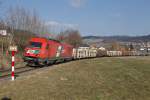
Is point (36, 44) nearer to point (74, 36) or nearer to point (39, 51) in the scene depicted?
point (39, 51)

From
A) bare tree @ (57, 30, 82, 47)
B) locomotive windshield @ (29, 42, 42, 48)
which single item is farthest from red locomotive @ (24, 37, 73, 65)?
bare tree @ (57, 30, 82, 47)

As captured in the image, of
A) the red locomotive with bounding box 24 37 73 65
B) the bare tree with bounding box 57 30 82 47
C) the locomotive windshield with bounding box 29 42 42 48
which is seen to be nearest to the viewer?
the red locomotive with bounding box 24 37 73 65

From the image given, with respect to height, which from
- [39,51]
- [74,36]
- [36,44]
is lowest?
[39,51]

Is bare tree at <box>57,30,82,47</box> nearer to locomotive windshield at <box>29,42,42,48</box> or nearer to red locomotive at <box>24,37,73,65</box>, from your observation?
red locomotive at <box>24,37,73,65</box>

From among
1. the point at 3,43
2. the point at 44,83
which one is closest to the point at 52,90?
the point at 44,83

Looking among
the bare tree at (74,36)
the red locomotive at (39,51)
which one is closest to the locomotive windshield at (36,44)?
the red locomotive at (39,51)

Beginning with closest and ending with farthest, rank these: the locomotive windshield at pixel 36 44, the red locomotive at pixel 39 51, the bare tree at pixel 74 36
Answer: the red locomotive at pixel 39 51 → the locomotive windshield at pixel 36 44 → the bare tree at pixel 74 36

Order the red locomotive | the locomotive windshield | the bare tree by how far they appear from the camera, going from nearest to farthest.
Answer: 1. the red locomotive
2. the locomotive windshield
3. the bare tree

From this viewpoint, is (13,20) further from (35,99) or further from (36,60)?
(35,99)

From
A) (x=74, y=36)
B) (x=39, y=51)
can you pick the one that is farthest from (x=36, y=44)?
(x=74, y=36)

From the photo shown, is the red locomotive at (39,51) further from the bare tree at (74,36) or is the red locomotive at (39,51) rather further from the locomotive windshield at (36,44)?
the bare tree at (74,36)

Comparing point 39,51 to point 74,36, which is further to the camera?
point 74,36

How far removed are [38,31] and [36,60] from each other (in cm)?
2029

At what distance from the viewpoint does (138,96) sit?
14.7 m
